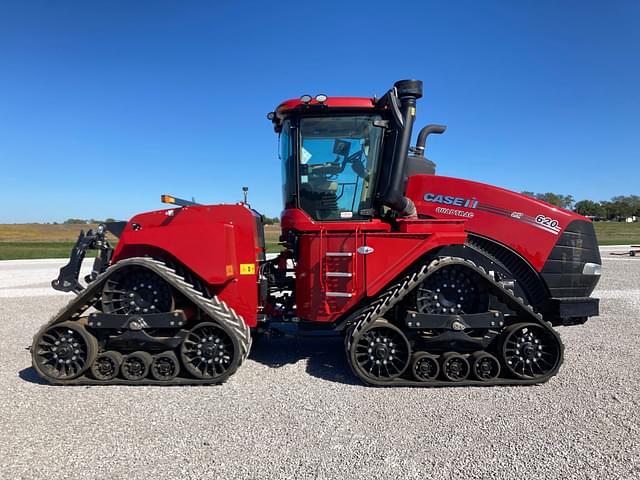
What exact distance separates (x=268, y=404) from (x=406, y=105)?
357cm

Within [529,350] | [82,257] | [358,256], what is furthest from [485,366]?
[82,257]

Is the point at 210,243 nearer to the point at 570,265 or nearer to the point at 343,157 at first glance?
the point at 343,157

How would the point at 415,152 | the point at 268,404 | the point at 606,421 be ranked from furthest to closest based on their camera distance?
the point at 415,152
the point at 268,404
the point at 606,421

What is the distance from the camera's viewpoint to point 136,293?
4.68 meters

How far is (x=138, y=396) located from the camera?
167 inches

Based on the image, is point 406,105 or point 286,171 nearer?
point 406,105

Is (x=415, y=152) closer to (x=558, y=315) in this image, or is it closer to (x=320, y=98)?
(x=320, y=98)

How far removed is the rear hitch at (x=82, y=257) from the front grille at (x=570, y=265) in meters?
5.49

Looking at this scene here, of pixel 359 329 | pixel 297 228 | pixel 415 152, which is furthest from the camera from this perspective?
pixel 415 152

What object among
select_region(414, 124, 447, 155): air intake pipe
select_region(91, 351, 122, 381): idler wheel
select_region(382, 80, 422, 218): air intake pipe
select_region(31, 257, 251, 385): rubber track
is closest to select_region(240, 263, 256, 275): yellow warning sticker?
select_region(31, 257, 251, 385): rubber track

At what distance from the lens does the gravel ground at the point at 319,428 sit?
2996 mm

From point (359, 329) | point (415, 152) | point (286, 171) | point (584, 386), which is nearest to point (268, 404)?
point (359, 329)

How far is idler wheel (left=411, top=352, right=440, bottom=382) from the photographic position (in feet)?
14.7

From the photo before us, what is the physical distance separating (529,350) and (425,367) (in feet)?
3.81
